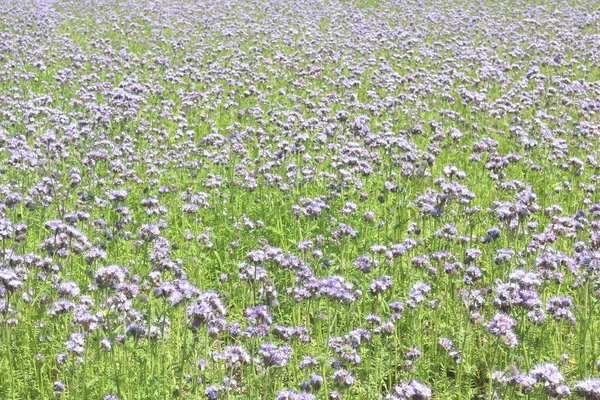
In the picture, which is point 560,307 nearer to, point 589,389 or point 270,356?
point 589,389

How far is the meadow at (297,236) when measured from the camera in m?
4.29

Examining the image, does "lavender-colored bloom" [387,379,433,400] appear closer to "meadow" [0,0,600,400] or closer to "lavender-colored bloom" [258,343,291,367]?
"meadow" [0,0,600,400]

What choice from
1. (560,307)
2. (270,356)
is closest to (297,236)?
(560,307)

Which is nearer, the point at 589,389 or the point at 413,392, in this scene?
the point at 589,389

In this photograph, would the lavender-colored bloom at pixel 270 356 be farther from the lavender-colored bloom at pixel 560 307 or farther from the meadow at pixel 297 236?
the lavender-colored bloom at pixel 560 307

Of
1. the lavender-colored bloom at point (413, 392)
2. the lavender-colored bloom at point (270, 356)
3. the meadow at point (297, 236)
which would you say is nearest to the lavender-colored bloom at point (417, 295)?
the meadow at point (297, 236)

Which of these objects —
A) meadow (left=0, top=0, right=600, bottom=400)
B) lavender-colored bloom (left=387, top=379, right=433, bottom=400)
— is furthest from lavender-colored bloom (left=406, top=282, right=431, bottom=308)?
lavender-colored bloom (left=387, top=379, right=433, bottom=400)

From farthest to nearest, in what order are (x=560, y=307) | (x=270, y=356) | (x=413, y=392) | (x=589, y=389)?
(x=560, y=307), (x=270, y=356), (x=413, y=392), (x=589, y=389)

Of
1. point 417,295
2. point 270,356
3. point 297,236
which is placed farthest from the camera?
point 297,236

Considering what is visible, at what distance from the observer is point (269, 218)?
24.9 ft

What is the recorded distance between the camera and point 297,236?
7.01m

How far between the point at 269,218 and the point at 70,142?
278 cm

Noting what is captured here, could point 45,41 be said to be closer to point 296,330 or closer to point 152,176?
point 152,176

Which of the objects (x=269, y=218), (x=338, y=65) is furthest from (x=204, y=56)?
(x=269, y=218)
